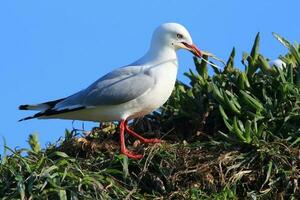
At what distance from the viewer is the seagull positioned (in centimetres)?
920

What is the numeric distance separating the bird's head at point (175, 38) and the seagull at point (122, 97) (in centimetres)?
25

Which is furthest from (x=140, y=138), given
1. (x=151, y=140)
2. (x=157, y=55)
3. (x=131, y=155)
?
(x=157, y=55)

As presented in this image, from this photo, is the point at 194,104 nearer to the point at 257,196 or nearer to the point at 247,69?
the point at 247,69

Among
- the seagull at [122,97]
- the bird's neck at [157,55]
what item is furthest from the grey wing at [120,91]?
the bird's neck at [157,55]

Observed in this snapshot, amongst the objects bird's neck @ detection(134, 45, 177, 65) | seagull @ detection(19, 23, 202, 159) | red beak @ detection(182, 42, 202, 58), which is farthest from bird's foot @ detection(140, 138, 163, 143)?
red beak @ detection(182, 42, 202, 58)

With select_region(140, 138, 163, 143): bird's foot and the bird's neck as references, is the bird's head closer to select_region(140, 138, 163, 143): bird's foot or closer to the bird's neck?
the bird's neck

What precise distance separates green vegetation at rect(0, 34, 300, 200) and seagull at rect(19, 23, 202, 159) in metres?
0.23

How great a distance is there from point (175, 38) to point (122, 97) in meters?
0.91

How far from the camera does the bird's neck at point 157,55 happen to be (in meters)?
9.55

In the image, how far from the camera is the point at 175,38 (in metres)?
9.75

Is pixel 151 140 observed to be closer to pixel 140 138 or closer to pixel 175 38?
pixel 140 138

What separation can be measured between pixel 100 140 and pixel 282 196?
2.03 metres

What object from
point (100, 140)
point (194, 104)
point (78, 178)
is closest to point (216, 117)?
point (194, 104)

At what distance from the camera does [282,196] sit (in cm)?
804
